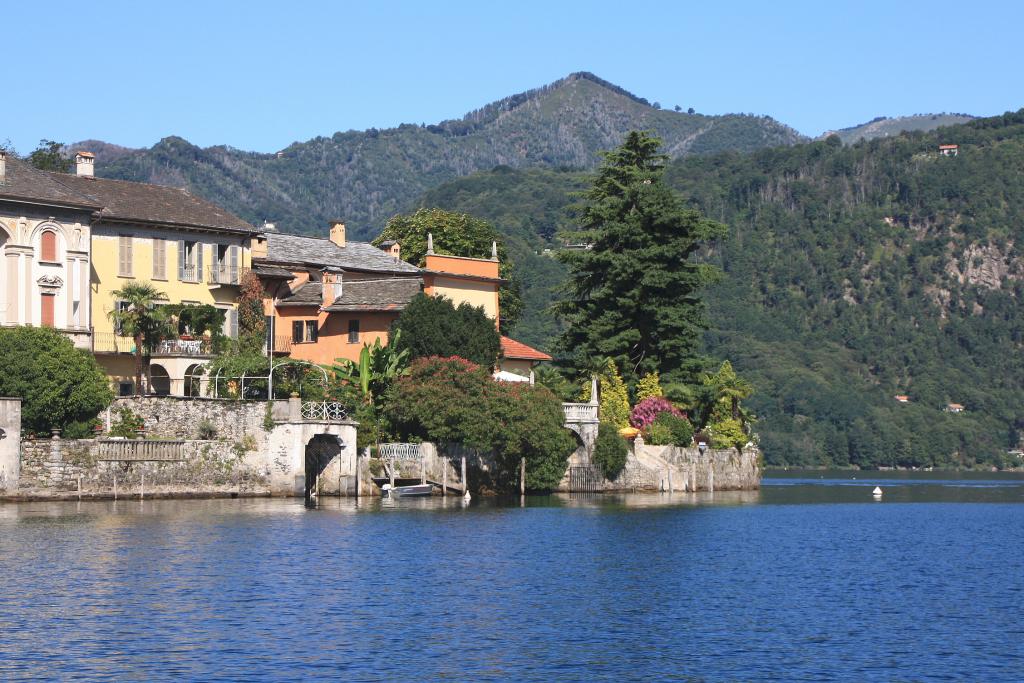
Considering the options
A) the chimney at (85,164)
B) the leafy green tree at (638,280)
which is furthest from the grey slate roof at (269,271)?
the leafy green tree at (638,280)

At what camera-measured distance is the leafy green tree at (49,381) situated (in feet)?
209

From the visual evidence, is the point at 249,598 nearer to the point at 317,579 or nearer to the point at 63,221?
the point at 317,579

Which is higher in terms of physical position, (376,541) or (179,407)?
(179,407)

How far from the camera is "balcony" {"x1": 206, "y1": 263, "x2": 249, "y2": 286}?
8025 cm

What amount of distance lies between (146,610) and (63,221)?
1563 inches

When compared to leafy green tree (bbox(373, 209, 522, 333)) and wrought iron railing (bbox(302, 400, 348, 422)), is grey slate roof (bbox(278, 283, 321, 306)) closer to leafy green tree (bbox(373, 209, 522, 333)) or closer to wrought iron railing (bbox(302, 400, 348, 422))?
wrought iron railing (bbox(302, 400, 348, 422))

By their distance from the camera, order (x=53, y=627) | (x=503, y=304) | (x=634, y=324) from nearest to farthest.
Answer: (x=53, y=627)
(x=634, y=324)
(x=503, y=304)

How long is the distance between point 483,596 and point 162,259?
41.5m

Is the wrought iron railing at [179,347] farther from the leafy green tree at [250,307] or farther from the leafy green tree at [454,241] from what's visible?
the leafy green tree at [454,241]

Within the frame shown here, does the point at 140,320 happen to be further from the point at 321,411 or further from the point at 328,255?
the point at 328,255

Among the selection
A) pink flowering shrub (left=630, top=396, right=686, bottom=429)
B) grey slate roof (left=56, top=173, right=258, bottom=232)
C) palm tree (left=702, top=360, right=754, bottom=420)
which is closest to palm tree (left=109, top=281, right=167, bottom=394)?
grey slate roof (left=56, top=173, right=258, bottom=232)

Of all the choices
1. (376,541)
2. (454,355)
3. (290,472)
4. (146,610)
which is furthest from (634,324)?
(146,610)

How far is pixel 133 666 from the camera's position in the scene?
104 ft

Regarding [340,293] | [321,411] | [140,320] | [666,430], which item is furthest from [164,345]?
[666,430]
